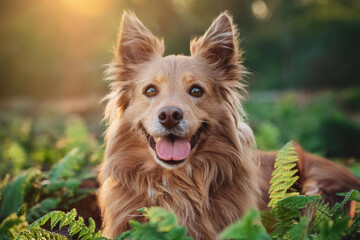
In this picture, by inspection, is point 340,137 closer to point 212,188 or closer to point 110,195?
point 212,188

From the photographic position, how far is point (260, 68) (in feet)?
81.8

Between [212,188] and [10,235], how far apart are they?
1941mm

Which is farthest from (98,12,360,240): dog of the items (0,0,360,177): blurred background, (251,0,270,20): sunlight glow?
(251,0,270,20): sunlight glow

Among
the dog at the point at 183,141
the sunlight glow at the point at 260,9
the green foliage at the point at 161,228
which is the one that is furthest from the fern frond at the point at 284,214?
the sunlight glow at the point at 260,9

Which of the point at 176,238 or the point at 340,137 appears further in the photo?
the point at 340,137

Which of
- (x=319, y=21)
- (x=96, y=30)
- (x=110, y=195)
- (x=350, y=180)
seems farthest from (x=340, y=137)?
(x=319, y=21)

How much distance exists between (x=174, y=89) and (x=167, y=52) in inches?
719

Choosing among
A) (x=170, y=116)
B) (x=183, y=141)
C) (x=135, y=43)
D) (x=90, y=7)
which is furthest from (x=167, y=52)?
(x=170, y=116)

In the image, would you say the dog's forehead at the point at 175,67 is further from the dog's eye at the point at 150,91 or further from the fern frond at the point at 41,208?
the fern frond at the point at 41,208

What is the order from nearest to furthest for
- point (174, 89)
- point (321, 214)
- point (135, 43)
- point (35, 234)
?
point (35, 234) → point (321, 214) → point (174, 89) → point (135, 43)

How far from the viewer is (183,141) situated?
150 inches

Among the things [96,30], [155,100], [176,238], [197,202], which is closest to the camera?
[176,238]

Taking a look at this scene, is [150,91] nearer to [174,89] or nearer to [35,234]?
A: [174,89]

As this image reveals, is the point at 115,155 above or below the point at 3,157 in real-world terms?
above
